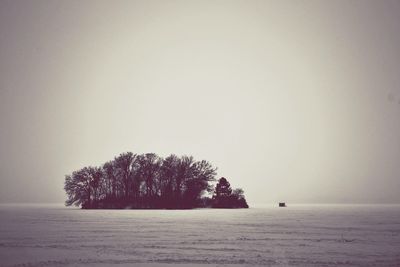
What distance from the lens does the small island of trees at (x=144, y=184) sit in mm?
147750

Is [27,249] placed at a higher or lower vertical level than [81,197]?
lower

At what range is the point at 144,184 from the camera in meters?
149

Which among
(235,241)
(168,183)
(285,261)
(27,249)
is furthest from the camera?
(168,183)

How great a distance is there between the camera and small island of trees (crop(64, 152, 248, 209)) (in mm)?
147750

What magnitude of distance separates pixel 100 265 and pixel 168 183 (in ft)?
404

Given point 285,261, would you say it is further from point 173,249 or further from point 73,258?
point 73,258

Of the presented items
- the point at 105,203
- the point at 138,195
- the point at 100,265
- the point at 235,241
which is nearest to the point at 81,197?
the point at 105,203

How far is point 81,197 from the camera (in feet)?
501

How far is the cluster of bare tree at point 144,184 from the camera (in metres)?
148

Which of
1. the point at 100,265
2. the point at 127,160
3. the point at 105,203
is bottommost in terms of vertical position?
the point at 100,265

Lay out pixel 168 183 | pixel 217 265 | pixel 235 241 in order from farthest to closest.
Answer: pixel 168 183 < pixel 235 241 < pixel 217 265

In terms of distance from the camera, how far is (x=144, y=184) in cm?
14888

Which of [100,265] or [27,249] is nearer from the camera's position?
[100,265]

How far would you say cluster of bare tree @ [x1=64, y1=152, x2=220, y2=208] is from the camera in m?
148
